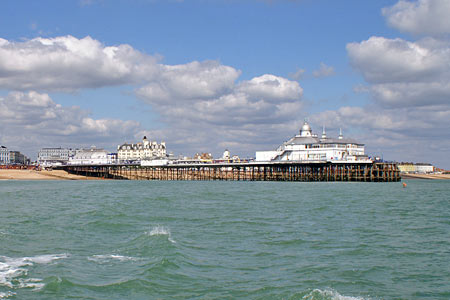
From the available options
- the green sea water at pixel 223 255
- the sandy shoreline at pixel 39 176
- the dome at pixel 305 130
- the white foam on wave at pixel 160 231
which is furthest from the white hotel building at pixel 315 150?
the white foam on wave at pixel 160 231

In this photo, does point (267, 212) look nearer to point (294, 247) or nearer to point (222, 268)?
point (294, 247)

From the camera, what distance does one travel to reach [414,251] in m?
21.0

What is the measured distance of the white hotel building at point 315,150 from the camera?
10131cm

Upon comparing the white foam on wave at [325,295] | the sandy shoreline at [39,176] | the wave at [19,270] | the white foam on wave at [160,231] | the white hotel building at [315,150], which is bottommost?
the white foam on wave at [325,295]

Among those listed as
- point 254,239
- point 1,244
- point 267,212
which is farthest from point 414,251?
point 1,244

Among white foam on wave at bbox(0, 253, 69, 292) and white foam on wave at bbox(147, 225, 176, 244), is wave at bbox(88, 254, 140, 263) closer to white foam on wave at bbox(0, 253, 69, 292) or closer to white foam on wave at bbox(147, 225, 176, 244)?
white foam on wave at bbox(0, 253, 69, 292)

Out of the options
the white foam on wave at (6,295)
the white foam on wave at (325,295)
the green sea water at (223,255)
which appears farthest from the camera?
the green sea water at (223,255)

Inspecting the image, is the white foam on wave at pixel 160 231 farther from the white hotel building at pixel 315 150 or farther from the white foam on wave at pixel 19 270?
the white hotel building at pixel 315 150

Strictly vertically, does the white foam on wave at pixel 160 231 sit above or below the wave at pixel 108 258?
above

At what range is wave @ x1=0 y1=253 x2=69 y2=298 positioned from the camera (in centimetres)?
1539

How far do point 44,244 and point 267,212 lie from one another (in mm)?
17030

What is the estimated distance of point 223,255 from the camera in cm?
1984

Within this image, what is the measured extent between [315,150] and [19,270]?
91.3 meters

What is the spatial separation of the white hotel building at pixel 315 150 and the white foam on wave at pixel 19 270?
83.3 metres
